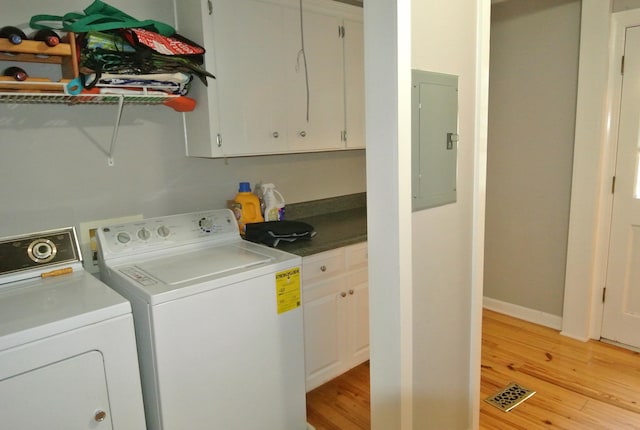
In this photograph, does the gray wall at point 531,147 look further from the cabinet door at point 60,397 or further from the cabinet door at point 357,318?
the cabinet door at point 60,397

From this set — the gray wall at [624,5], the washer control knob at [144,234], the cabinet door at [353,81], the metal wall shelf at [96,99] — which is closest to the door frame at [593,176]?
the gray wall at [624,5]

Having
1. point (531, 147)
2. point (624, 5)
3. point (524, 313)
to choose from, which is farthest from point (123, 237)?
point (624, 5)

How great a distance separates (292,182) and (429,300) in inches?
54.5

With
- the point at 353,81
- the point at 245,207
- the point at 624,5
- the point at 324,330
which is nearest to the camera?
the point at 324,330

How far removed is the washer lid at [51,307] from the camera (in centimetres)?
127

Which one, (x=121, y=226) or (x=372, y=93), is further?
(x=121, y=226)

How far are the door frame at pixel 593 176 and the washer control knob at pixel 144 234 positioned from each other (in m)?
2.57

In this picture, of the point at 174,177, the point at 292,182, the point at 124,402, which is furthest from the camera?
the point at 292,182

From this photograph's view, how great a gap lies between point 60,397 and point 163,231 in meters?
0.83

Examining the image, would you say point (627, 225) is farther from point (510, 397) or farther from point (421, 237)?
point (421, 237)

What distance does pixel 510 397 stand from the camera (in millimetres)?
2285

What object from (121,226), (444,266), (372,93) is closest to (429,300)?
(444,266)

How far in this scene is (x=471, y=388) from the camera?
6.18 feet

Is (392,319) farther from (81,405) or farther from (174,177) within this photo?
(174,177)
